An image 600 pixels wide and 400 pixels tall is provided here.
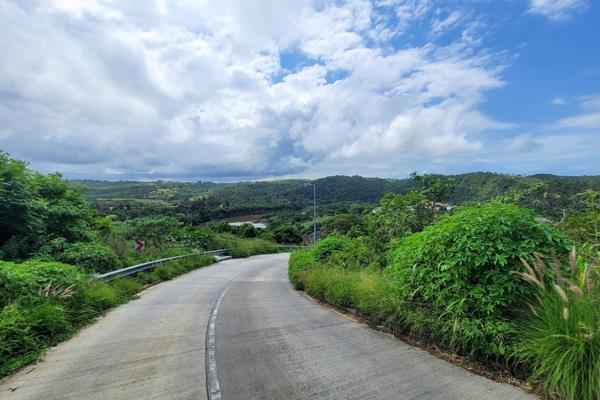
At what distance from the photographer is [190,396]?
4.20 meters

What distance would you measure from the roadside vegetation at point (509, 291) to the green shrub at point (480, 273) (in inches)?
0.6

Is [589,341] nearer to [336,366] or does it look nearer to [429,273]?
[429,273]

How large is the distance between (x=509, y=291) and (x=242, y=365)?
3.97 m

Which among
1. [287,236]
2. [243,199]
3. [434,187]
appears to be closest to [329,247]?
[434,187]

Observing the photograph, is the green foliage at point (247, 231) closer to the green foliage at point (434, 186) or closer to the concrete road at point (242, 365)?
the green foliage at point (434, 186)

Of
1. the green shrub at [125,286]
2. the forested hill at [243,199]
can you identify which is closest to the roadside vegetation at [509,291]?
the green shrub at [125,286]

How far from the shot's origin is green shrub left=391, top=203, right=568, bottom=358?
15.6 feet

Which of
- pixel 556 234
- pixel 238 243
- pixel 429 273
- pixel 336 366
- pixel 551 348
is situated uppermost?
pixel 556 234

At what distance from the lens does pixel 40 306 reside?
6.71 meters

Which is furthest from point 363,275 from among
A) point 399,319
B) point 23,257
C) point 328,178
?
point 328,178

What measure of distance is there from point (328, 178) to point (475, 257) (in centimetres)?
11416

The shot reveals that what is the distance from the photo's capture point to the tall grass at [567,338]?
350 cm

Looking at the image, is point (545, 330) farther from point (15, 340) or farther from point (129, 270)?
point (129, 270)

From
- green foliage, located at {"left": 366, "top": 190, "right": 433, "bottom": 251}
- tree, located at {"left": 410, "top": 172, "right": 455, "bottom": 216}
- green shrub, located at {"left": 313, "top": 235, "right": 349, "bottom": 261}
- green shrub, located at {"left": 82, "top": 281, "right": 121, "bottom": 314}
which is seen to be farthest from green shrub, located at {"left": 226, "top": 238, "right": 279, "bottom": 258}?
tree, located at {"left": 410, "top": 172, "right": 455, "bottom": 216}
